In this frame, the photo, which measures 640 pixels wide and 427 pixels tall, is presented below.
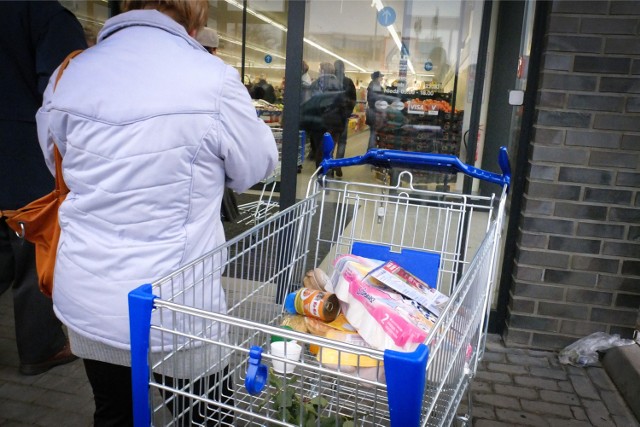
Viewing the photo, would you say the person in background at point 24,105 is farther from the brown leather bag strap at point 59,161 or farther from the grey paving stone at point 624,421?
the grey paving stone at point 624,421

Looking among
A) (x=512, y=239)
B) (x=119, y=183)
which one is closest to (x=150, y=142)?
(x=119, y=183)

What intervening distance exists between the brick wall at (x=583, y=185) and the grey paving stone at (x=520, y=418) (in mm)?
807

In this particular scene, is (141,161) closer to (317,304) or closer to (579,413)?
(317,304)

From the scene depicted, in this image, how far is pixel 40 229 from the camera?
83.4 inches

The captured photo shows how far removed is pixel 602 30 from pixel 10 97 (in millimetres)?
3359

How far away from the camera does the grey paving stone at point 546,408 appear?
10.2 ft

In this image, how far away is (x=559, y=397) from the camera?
3.26m

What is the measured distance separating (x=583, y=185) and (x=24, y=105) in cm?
327

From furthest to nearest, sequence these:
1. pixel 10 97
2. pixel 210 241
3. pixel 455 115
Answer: pixel 455 115 → pixel 10 97 → pixel 210 241

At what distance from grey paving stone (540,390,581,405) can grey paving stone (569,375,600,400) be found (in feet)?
0.23

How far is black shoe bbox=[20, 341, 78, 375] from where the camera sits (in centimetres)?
328

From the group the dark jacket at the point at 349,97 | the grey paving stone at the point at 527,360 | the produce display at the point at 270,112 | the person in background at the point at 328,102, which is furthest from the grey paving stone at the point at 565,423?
the produce display at the point at 270,112

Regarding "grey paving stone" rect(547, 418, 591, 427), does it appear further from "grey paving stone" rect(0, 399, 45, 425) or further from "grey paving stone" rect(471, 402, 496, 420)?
"grey paving stone" rect(0, 399, 45, 425)

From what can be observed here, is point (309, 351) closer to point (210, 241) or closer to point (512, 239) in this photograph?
point (210, 241)
